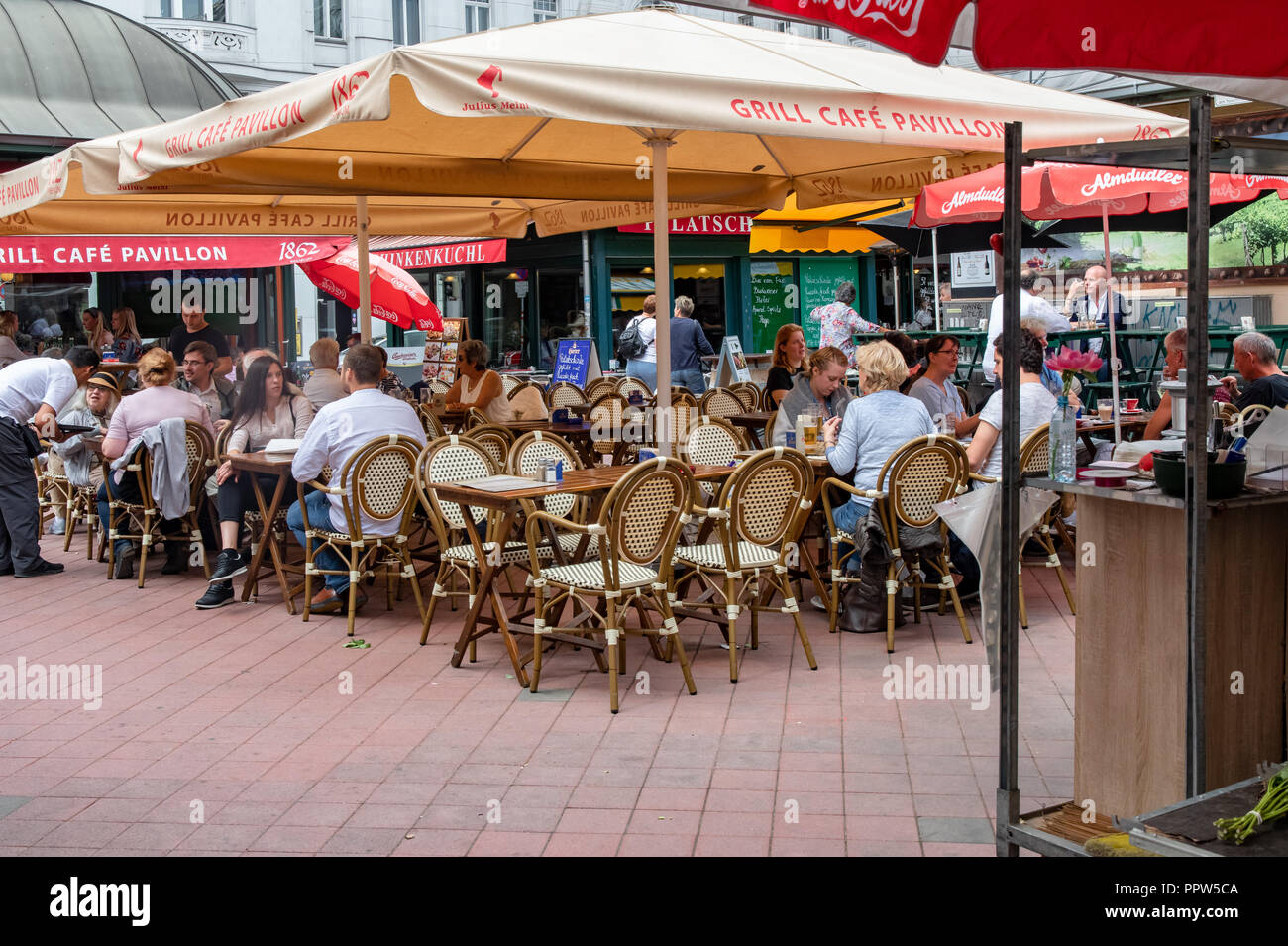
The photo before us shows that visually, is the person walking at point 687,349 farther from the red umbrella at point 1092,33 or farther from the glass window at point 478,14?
the glass window at point 478,14

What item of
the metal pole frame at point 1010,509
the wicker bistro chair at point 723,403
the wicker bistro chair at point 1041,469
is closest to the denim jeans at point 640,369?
the wicker bistro chair at point 723,403

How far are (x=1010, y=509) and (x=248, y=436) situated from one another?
5.92 meters

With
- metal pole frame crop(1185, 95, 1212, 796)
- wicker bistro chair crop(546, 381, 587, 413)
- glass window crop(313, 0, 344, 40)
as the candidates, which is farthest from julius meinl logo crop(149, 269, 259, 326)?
metal pole frame crop(1185, 95, 1212, 796)

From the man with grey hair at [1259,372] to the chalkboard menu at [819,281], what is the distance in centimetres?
1305

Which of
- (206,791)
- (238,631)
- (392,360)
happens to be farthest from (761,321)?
(206,791)

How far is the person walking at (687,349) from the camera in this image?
1320 cm

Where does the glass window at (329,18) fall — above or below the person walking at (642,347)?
above

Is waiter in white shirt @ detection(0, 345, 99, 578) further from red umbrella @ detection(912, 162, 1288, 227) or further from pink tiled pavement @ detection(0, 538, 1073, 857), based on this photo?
red umbrella @ detection(912, 162, 1288, 227)

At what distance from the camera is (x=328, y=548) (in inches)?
301

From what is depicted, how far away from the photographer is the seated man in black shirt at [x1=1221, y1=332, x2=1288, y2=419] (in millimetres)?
7336

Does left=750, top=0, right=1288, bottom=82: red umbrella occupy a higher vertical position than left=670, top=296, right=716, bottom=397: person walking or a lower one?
higher

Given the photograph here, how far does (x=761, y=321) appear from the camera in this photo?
20766 millimetres

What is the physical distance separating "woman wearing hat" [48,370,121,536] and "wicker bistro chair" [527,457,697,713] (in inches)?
188

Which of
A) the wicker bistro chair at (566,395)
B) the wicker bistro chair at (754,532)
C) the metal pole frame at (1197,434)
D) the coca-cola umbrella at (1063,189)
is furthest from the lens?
the wicker bistro chair at (566,395)
